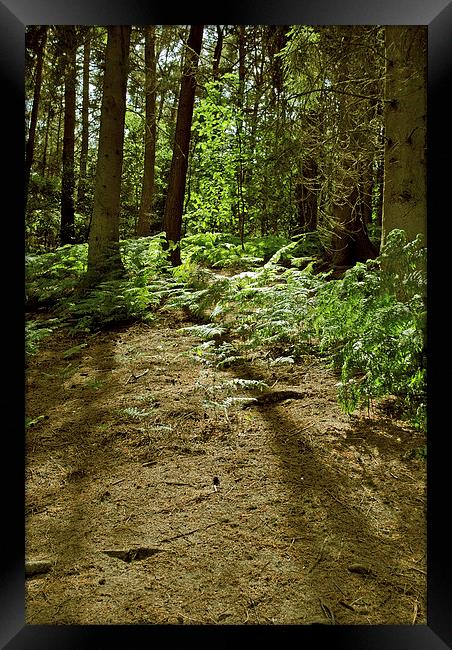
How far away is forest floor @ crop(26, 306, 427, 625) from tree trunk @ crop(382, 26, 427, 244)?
121 centimetres

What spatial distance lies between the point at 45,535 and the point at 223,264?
4499mm

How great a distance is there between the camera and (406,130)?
308cm

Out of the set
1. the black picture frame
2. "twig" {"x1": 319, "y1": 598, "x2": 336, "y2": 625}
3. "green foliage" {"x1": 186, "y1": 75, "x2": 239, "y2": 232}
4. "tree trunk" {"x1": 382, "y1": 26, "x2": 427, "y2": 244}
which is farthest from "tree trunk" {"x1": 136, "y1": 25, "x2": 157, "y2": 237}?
"twig" {"x1": 319, "y1": 598, "x2": 336, "y2": 625}

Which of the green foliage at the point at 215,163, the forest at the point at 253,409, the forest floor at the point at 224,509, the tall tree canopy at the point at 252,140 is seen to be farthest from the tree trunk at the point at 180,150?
the forest floor at the point at 224,509

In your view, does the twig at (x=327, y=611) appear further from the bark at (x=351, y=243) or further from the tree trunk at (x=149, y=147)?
the tree trunk at (x=149, y=147)

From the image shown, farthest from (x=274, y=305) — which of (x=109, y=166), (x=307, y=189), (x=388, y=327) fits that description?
(x=109, y=166)

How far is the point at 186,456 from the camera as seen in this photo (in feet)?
8.61

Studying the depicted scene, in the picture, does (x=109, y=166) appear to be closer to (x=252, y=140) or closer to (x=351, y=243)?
(x=252, y=140)

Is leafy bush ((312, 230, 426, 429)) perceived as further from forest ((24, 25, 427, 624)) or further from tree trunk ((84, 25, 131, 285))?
tree trunk ((84, 25, 131, 285))

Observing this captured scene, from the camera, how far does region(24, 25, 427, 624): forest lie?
1.76 meters

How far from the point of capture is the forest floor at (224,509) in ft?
5.48
